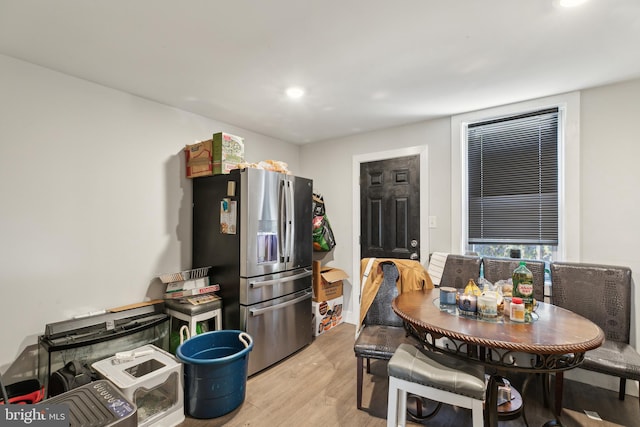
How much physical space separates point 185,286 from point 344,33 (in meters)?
2.28

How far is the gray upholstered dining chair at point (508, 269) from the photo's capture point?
2371 mm

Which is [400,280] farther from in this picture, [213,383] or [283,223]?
[213,383]

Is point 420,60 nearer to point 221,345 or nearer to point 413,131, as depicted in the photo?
point 413,131

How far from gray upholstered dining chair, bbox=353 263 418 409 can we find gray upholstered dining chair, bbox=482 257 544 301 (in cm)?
88

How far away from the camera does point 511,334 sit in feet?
4.62

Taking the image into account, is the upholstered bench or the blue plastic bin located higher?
the upholstered bench

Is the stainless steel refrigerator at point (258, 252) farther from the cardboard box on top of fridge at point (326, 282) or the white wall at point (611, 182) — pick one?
the white wall at point (611, 182)

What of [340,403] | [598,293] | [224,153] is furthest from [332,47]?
[598,293]

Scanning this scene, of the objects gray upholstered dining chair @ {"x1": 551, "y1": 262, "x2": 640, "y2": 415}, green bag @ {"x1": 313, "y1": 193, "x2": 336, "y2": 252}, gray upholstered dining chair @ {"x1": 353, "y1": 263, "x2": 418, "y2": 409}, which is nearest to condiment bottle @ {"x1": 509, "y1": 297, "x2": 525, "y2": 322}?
gray upholstered dining chair @ {"x1": 353, "y1": 263, "x2": 418, "y2": 409}

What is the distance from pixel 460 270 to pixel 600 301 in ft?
3.12

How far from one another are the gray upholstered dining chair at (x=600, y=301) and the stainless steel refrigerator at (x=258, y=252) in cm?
212

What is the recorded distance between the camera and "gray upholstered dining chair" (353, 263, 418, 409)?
200 centimetres

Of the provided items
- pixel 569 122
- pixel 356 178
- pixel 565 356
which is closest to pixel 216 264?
pixel 356 178

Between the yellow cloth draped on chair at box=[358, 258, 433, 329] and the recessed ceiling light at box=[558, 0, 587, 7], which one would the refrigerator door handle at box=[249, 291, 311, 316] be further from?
the recessed ceiling light at box=[558, 0, 587, 7]
